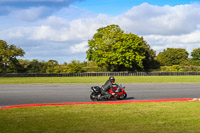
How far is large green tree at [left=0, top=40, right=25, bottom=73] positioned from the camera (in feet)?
182

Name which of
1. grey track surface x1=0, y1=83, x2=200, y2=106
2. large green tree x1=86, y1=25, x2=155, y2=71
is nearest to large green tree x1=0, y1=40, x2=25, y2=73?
large green tree x1=86, y1=25, x2=155, y2=71

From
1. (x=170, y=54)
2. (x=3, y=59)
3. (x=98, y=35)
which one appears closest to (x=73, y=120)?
(x=3, y=59)

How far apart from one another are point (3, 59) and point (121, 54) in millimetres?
24623

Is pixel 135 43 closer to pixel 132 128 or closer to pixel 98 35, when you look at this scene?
pixel 98 35

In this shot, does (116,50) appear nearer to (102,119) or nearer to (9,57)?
(9,57)

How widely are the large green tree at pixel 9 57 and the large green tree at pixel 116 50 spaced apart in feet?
55.7

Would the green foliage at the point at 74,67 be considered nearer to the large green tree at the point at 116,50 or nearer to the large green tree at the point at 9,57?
the large green tree at the point at 116,50

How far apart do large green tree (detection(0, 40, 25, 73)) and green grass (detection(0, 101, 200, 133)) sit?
155ft

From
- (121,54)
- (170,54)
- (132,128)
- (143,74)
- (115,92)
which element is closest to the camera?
(132,128)

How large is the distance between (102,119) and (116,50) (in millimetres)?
52605

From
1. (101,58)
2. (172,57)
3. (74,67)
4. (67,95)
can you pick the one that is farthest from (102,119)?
(172,57)

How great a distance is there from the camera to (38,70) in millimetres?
57531

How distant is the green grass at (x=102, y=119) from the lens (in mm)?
7422

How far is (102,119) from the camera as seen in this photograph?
878 centimetres
